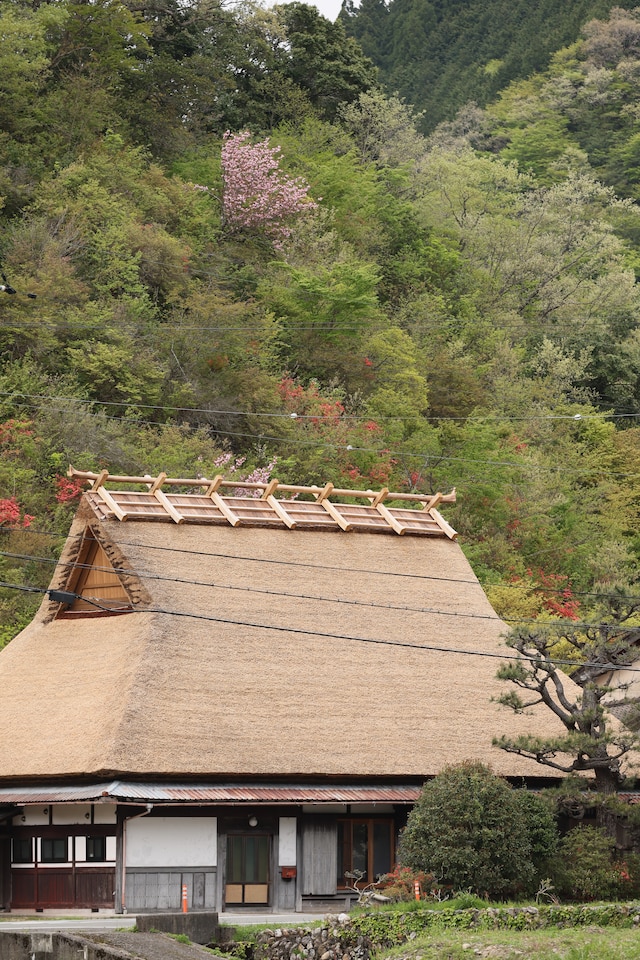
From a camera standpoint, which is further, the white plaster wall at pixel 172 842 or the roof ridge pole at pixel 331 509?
the roof ridge pole at pixel 331 509

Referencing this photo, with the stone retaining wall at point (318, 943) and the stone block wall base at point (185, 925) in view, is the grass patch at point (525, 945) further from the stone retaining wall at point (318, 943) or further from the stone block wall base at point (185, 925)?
the stone block wall base at point (185, 925)

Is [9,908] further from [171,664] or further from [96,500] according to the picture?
[96,500]

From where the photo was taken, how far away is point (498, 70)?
344 ft

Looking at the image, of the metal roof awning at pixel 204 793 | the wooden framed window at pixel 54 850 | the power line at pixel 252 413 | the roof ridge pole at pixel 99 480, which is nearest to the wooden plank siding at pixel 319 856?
the metal roof awning at pixel 204 793

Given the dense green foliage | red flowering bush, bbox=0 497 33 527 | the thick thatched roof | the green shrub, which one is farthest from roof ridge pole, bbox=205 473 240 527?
the green shrub

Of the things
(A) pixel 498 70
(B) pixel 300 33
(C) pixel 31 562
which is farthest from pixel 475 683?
(A) pixel 498 70

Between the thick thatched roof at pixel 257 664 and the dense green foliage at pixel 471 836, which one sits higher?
the thick thatched roof at pixel 257 664

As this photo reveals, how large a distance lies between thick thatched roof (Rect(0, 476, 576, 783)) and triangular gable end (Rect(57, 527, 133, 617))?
12 cm

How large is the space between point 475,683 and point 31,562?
13923 millimetres

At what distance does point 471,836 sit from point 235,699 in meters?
5.60

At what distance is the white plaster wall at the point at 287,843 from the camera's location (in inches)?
1065

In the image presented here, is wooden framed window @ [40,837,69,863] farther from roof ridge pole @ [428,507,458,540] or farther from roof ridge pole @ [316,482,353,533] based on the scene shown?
roof ridge pole @ [428,507,458,540]

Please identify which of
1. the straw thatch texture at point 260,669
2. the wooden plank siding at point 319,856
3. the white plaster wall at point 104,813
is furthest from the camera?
the wooden plank siding at point 319,856

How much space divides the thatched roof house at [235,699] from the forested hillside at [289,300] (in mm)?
6809
